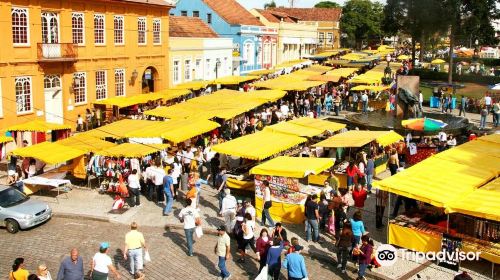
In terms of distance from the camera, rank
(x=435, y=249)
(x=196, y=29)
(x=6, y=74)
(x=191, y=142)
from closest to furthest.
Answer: (x=435, y=249) → (x=191, y=142) → (x=6, y=74) → (x=196, y=29)

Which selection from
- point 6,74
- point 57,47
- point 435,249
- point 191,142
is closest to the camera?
point 435,249

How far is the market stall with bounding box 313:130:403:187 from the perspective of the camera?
20062 millimetres

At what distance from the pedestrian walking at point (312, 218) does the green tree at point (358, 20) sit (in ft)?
272

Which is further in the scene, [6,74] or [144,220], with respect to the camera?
[6,74]

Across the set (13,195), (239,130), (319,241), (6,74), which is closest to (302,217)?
(319,241)

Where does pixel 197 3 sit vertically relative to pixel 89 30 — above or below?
above

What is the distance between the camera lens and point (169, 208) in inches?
688

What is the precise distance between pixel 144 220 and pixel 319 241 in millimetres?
5535

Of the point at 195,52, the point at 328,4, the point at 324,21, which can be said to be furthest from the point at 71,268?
the point at 328,4

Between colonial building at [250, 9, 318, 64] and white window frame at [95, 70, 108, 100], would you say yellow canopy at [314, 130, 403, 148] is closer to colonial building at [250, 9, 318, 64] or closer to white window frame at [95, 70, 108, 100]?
white window frame at [95, 70, 108, 100]

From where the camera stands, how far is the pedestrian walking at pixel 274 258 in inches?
479

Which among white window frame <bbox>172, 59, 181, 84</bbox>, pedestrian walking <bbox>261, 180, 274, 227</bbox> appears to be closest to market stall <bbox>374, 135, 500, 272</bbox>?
pedestrian walking <bbox>261, 180, 274, 227</bbox>

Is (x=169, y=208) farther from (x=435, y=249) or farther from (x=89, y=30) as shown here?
(x=89, y=30)

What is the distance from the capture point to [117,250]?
14.8 metres
